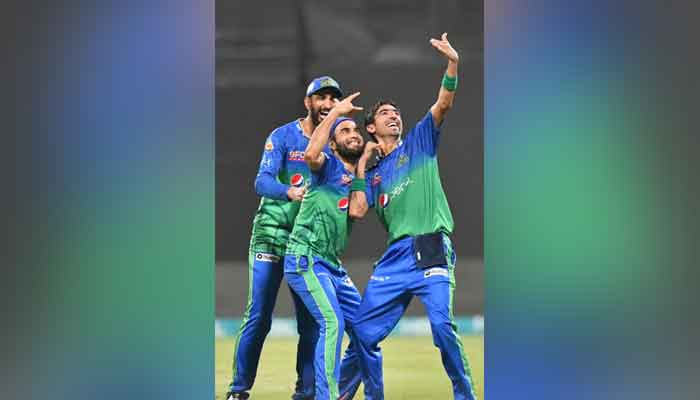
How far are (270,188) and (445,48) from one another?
4.51 ft

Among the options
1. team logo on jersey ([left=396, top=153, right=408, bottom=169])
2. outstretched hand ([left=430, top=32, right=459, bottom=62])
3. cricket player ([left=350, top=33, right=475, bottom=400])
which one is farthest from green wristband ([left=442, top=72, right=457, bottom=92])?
team logo on jersey ([left=396, top=153, right=408, bottom=169])

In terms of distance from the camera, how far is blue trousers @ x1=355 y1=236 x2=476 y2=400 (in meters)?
5.79

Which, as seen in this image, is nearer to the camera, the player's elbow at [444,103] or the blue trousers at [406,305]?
the blue trousers at [406,305]

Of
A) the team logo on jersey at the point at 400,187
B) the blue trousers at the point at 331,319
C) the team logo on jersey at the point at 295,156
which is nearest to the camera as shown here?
the blue trousers at the point at 331,319

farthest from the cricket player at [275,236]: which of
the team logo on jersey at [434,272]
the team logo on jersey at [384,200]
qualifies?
the team logo on jersey at [434,272]

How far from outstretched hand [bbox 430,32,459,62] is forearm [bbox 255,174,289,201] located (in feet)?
4.15

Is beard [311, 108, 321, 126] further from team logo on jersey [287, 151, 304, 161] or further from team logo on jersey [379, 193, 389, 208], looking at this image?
team logo on jersey [379, 193, 389, 208]

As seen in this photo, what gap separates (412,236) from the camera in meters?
5.88

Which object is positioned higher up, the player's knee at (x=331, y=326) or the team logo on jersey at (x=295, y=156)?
the team logo on jersey at (x=295, y=156)

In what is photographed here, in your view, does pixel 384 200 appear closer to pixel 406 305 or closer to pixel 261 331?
pixel 406 305

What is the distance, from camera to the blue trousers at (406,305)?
5.79 m

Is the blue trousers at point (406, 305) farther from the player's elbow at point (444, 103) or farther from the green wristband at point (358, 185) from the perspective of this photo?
the player's elbow at point (444, 103)

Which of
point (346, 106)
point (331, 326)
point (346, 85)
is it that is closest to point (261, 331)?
point (331, 326)
